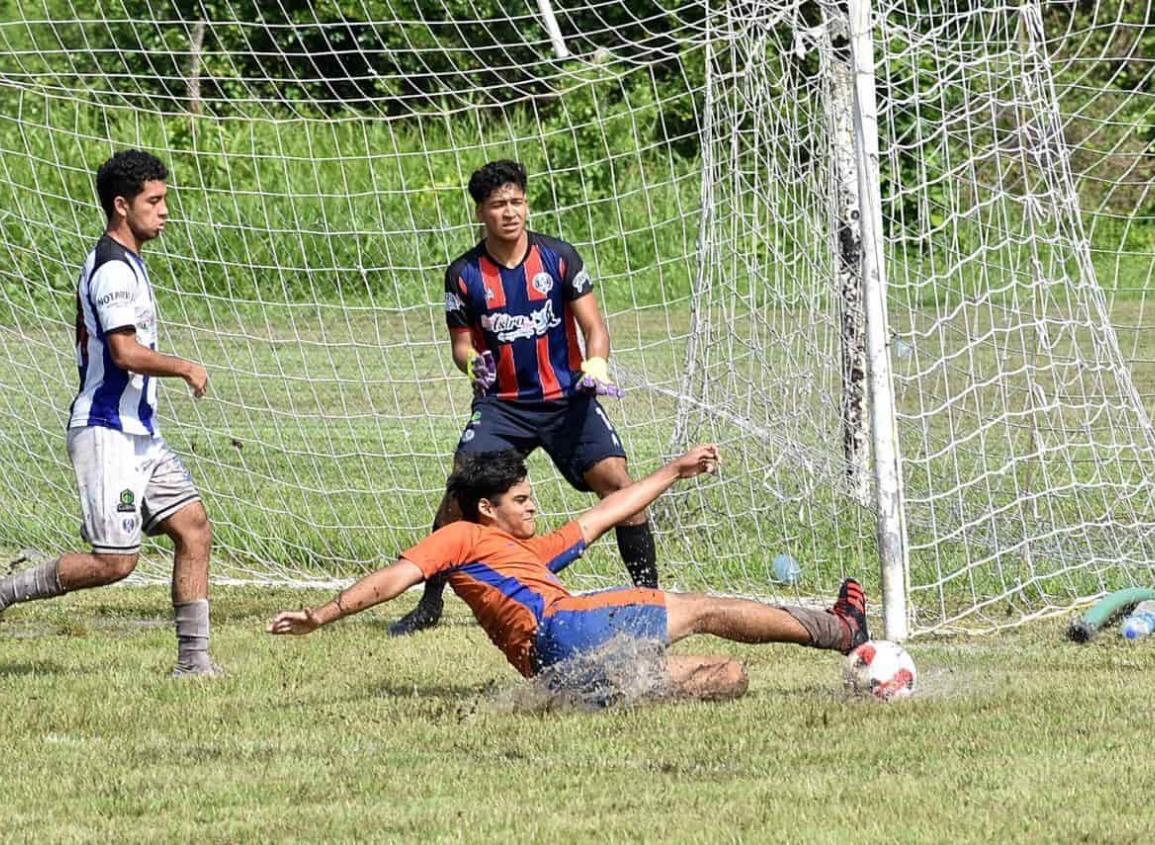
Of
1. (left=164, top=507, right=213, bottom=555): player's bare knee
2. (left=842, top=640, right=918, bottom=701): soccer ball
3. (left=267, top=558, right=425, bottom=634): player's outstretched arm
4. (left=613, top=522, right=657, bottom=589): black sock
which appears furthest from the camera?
(left=613, top=522, right=657, bottom=589): black sock

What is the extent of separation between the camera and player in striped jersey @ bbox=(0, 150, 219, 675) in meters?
Answer: 6.99

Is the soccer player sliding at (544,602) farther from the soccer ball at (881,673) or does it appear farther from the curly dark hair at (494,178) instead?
the curly dark hair at (494,178)

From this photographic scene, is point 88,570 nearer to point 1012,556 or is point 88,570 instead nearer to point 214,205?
point 1012,556

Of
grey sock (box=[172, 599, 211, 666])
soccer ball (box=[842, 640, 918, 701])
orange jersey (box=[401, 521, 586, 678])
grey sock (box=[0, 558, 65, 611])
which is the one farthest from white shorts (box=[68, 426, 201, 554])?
soccer ball (box=[842, 640, 918, 701])

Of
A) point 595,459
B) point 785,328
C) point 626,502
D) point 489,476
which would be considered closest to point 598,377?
point 595,459

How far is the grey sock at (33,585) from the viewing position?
23.7 ft

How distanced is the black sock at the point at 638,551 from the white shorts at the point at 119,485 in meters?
1.90

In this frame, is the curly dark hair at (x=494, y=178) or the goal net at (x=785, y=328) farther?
the goal net at (x=785, y=328)

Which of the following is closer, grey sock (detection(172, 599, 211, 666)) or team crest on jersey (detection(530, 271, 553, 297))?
grey sock (detection(172, 599, 211, 666))

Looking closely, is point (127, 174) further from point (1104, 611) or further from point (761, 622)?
point (1104, 611)

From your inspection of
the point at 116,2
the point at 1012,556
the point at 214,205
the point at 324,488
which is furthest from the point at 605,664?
the point at 116,2

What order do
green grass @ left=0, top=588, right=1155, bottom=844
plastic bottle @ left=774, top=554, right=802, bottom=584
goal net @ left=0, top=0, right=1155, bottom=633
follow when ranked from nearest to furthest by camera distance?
green grass @ left=0, top=588, right=1155, bottom=844, goal net @ left=0, top=0, right=1155, bottom=633, plastic bottle @ left=774, top=554, right=802, bottom=584

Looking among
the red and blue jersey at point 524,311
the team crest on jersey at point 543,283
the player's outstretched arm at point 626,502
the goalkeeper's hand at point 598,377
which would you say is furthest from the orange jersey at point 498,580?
the team crest on jersey at point 543,283

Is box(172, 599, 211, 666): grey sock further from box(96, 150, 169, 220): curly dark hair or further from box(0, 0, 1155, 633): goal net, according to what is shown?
box(0, 0, 1155, 633): goal net
